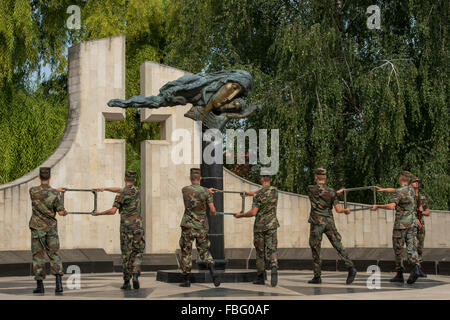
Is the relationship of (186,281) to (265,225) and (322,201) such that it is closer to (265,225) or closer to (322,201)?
(265,225)

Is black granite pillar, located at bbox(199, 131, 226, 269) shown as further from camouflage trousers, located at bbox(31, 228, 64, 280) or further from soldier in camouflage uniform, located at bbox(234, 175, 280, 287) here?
camouflage trousers, located at bbox(31, 228, 64, 280)

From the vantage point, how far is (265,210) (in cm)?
1264

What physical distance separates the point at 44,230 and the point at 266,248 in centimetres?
363

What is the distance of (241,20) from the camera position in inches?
978

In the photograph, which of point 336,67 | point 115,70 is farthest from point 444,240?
point 115,70

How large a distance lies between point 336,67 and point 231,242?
6.76 meters

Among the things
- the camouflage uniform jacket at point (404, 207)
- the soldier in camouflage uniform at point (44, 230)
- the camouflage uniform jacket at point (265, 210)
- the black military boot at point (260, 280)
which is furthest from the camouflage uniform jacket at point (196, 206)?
the camouflage uniform jacket at point (404, 207)

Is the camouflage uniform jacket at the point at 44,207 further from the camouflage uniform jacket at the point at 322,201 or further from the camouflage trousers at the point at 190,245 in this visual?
the camouflage uniform jacket at the point at 322,201

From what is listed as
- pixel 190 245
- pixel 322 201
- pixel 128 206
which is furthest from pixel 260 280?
pixel 128 206

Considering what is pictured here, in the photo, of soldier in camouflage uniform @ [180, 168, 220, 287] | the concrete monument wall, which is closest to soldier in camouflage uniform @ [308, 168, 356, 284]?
soldier in camouflage uniform @ [180, 168, 220, 287]

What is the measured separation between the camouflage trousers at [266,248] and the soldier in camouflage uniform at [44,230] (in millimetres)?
3271

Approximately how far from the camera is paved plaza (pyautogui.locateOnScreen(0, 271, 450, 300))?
35.0ft

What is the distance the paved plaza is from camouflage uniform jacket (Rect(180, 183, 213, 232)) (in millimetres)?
1027

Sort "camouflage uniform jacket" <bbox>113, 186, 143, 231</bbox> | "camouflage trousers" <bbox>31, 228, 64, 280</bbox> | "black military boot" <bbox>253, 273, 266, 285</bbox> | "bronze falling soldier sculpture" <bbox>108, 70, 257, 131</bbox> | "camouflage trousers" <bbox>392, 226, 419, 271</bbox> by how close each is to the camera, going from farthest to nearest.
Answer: "bronze falling soldier sculpture" <bbox>108, 70, 257, 131</bbox>, "black military boot" <bbox>253, 273, 266, 285</bbox>, "camouflage trousers" <bbox>392, 226, 419, 271</bbox>, "camouflage uniform jacket" <bbox>113, 186, 143, 231</bbox>, "camouflage trousers" <bbox>31, 228, 64, 280</bbox>
